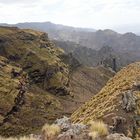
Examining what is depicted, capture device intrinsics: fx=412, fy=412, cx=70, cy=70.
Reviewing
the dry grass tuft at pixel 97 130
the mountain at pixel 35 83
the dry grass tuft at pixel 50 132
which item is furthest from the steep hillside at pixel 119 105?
the mountain at pixel 35 83

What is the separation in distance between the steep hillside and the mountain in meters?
71.3

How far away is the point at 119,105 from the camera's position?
18.6 metres

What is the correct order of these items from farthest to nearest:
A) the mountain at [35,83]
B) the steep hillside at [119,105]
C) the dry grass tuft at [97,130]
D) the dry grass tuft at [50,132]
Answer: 1. the mountain at [35,83]
2. the steep hillside at [119,105]
3. the dry grass tuft at [50,132]
4. the dry grass tuft at [97,130]

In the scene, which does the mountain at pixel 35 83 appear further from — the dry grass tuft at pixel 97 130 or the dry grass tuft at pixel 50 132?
the dry grass tuft at pixel 97 130

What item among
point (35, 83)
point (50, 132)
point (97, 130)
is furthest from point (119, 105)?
point (35, 83)

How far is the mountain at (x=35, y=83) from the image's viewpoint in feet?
339

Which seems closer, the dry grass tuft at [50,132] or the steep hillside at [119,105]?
the dry grass tuft at [50,132]

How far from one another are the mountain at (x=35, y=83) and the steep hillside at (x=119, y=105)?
71345mm

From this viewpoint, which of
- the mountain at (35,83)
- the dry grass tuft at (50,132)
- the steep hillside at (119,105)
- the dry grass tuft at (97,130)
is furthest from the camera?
the mountain at (35,83)

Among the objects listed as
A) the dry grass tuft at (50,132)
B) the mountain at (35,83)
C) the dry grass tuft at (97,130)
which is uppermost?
the dry grass tuft at (97,130)

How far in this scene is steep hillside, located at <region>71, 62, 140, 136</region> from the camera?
58.4ft

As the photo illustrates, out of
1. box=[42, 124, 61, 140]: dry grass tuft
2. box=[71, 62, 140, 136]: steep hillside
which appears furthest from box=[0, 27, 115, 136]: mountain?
box=[42, 124, 61, 140]: dry grass tuft

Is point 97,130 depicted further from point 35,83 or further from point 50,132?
point 35,83

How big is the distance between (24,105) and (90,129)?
96.1 meters
